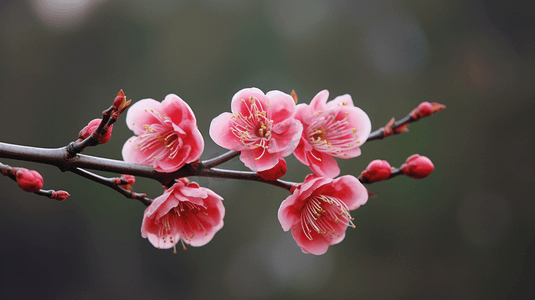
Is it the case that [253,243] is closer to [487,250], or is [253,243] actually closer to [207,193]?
[487,250]

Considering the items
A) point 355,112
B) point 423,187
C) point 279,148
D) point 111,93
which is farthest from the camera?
point 111,93

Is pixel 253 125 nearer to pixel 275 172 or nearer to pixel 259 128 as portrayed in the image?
pixel 259 128

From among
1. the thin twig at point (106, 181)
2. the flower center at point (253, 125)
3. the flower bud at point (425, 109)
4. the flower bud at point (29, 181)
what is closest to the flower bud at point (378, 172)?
the flower bud at point (425, 109)

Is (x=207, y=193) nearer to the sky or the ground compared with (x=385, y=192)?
nearer to the sky

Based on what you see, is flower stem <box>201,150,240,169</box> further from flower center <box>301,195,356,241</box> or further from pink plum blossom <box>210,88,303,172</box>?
flower center <box>301,195,356,241</box>

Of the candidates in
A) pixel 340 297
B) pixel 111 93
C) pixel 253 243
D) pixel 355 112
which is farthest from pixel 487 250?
pixel 111 93

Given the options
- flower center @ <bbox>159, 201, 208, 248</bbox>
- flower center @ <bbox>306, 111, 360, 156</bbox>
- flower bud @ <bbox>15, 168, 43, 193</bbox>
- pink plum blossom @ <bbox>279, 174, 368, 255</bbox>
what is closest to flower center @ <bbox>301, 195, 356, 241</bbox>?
pink plum blossom @ <bbox>279, 174, 368, 255</bbox>
